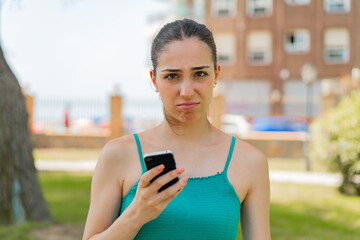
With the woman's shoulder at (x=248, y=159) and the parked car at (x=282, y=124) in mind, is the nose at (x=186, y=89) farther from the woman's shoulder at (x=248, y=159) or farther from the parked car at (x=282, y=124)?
the parked car at (x=282, y=124)

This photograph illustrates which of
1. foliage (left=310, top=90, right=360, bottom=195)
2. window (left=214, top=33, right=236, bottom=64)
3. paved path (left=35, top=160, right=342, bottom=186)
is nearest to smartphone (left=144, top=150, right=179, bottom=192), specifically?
foliage (left=310, top=90, right=360, bottom=195)

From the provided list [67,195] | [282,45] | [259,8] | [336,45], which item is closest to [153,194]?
[67,195]

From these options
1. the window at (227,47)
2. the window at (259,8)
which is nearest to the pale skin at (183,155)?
the window at (227,47)

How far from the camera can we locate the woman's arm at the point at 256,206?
2.01 m

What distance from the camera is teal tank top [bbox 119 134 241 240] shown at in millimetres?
1850

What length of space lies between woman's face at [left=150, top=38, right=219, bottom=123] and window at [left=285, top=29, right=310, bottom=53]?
3369cm

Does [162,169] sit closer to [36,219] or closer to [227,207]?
[227,207]

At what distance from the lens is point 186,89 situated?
189 centimetres

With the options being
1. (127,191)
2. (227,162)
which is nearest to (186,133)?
(227,162)

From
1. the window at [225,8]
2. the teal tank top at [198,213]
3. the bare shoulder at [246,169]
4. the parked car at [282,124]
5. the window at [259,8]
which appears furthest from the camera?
the window at [225,8]

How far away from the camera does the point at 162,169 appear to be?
1618mm

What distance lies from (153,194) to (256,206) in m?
0.56

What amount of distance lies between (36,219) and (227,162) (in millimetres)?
5252

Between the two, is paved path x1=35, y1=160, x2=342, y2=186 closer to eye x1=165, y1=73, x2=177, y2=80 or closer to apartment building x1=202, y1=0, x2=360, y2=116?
eye x1=165, y1=73, x2=177, y2=80
